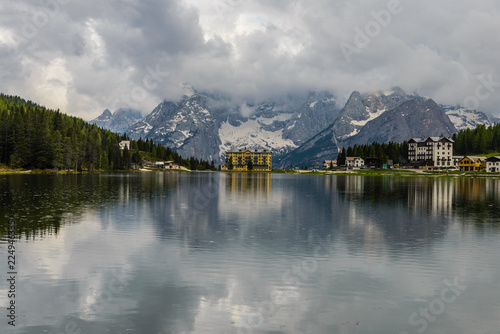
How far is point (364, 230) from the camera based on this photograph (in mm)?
40625

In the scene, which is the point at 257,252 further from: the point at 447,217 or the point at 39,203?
the point at 39,203

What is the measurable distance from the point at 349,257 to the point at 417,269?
4788 millimetres

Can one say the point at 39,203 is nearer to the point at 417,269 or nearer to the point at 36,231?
the point at 36,231

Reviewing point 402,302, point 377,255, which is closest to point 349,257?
point 377,255

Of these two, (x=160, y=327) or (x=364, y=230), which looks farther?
(x=364, y=230)

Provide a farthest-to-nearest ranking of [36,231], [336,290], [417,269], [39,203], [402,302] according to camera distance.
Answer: [39,203] < [36,231] < [417,269] < [336,290] < [402,302]

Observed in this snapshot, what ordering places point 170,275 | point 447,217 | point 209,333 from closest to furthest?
point 209,333 < point 170,275 < point 447,217

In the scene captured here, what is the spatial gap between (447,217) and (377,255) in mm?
27492

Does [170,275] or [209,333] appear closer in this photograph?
[209,333]

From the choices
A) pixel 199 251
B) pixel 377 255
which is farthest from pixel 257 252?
pixel 377 255

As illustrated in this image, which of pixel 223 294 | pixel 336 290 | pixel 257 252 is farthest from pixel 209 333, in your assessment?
pixel 257 252

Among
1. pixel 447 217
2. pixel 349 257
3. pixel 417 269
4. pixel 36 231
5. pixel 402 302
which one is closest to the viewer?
pixel 402 302

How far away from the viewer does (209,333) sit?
52.4ft

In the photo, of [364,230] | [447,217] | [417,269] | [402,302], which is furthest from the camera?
[447,217]
